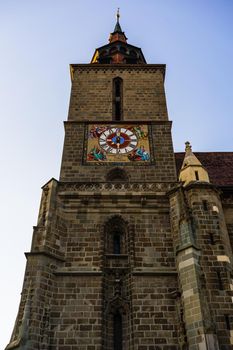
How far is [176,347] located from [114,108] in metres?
10.8

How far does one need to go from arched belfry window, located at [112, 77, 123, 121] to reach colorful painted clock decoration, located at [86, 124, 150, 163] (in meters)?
1.15

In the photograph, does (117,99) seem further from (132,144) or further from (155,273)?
(155,273)

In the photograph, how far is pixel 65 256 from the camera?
1224 cm

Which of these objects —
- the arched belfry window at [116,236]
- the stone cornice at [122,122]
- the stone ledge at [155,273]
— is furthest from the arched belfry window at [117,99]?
the stone ledge at [155,273]

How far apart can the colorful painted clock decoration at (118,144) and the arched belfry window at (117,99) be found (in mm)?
1150

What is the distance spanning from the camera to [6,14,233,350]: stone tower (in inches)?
411

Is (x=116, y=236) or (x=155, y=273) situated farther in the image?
(x=116, y=236)

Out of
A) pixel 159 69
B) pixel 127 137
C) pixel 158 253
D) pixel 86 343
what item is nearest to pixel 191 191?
pixel 158 253

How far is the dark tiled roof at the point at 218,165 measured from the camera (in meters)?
16.4

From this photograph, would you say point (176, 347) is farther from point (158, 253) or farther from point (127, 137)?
point (127, 137)

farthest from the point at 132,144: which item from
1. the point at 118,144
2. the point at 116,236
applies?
the point at 116,236

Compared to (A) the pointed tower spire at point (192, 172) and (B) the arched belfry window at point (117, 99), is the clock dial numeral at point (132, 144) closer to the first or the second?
(B) the arched belfry window at point (117, 99)

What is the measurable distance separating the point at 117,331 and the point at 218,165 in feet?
31.8

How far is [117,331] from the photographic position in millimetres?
11141
